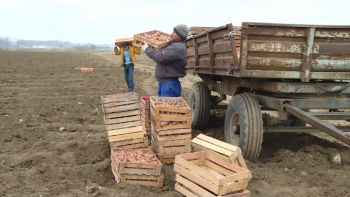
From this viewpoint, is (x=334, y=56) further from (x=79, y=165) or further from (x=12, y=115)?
(x=12, y=115)

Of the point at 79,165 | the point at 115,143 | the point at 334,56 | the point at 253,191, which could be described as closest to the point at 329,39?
the point at 334,56

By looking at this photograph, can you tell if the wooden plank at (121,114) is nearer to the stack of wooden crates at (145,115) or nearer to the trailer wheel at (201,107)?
A: the stack of wooden crates at (145,115)

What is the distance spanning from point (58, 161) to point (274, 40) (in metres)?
3.46

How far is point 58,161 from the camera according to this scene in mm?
5602

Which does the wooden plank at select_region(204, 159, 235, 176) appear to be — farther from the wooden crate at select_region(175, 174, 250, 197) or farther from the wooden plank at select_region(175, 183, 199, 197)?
the wooden plank at select_region(175, 183, 199, 197)

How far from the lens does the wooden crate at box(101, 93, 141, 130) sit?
5.64 m

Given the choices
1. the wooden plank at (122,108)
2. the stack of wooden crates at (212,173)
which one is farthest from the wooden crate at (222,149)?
the wooden plank at (122,108)

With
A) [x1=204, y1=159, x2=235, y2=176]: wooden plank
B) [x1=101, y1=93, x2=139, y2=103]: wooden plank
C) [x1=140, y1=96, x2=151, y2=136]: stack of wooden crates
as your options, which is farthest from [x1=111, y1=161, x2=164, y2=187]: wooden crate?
[x1=140, y1=96, x2=151, y2=136]: stack of wooden crates

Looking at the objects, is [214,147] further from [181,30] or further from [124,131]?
[181,30]

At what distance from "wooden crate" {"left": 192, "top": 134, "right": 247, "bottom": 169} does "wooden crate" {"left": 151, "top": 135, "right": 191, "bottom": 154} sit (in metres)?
0.27

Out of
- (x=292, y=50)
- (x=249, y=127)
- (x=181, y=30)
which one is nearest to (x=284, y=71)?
(x=292, y=50)

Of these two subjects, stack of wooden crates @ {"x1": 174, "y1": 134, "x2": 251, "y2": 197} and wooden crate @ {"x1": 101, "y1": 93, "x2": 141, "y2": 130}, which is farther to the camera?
→ wooden crate @ {"x1": 101, "y1": 93, "x2": 141, "y2": 130}

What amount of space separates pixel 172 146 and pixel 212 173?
103 cm

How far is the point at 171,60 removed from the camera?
6473 millimetres
